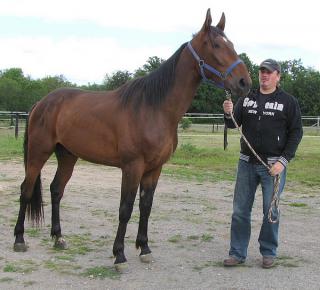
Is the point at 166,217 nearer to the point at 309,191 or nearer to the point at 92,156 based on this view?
the point at 92,156

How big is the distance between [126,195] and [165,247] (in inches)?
41.1

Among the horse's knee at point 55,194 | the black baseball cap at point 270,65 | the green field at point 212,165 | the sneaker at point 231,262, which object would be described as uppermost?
the black baseball cap at point 270,65

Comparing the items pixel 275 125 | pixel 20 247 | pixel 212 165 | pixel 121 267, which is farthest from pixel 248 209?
pixel 212 165

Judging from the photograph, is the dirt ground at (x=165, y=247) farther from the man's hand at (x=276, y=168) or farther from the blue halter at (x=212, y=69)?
the blue halter at (x=212, y=69)

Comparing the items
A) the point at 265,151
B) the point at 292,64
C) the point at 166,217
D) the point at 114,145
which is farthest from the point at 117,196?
the point at 292,64

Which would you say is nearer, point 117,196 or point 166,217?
point 166,217

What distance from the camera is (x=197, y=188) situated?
8922 millimetres

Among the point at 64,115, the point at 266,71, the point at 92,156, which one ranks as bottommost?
the point at 92,156

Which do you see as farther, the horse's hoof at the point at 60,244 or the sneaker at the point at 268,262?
the horse's hoof at the point at 60,244

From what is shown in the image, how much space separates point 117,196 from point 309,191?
3.71m

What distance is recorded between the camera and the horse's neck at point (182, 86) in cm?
439

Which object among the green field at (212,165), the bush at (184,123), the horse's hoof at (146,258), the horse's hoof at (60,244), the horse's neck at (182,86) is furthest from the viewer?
the bush at (184,123)

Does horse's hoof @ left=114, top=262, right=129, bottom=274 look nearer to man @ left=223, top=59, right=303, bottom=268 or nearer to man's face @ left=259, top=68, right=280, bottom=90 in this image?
man @ left=223, top=59, right=303, bottom=268

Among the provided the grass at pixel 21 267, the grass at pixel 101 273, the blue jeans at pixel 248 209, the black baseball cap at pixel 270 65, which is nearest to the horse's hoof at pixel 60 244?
the grass at pixel 21 267
